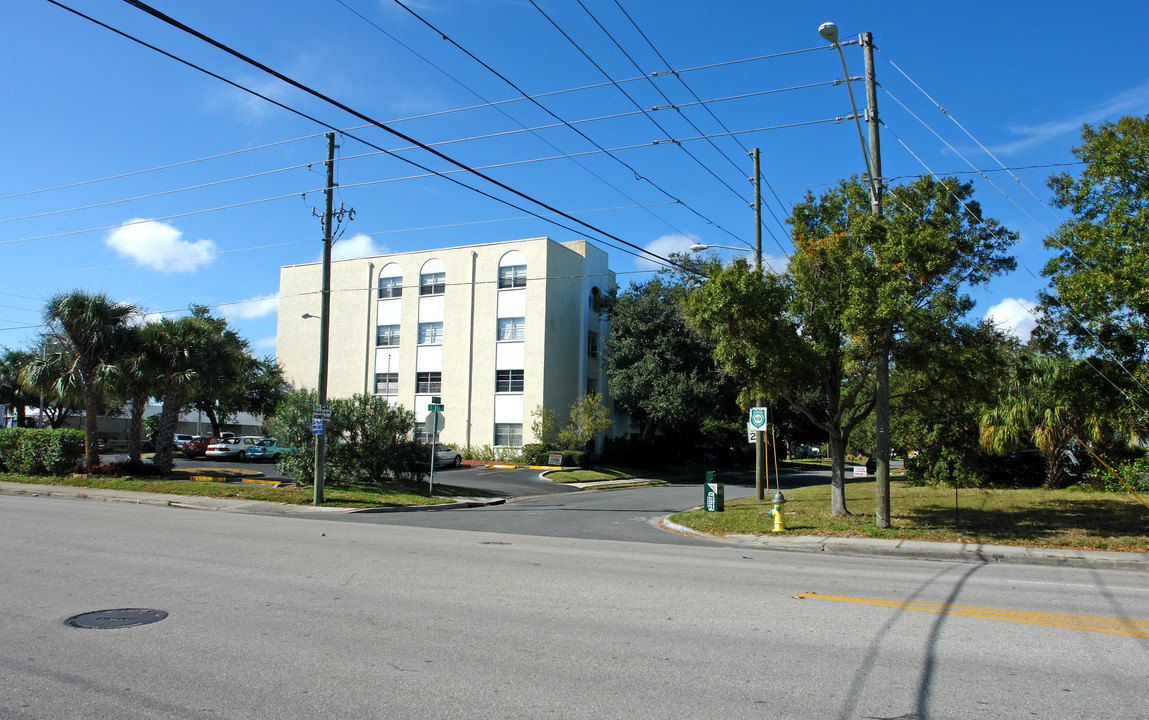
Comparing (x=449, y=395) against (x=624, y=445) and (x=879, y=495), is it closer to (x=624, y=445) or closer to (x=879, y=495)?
(x=624, y=445)

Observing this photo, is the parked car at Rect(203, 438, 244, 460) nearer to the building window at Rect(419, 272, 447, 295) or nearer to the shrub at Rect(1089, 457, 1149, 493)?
the building window at Rect(419, 272, 447, 295)

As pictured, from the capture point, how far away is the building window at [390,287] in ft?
152

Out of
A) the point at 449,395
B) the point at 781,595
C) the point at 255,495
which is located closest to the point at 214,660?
the point at 781,595

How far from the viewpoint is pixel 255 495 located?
70.7 ft

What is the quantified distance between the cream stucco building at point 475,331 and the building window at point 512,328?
0.23ft

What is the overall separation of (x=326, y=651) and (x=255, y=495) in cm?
1770

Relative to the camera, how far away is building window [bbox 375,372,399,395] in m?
45.9

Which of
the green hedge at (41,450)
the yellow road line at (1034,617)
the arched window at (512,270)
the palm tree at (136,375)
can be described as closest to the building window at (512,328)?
the arched window at (512,270)

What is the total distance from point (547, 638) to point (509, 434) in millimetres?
36951

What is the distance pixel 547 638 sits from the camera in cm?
623

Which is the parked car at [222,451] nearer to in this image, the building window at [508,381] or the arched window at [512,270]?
the building window at [508,381]

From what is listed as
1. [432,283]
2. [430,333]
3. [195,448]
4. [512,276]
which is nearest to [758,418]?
[512,276]

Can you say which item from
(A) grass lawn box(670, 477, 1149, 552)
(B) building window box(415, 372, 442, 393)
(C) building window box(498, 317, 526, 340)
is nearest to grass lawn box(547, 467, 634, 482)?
(C) building window box(498, 317, 526, 340)

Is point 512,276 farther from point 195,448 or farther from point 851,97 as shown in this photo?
point 851,97
